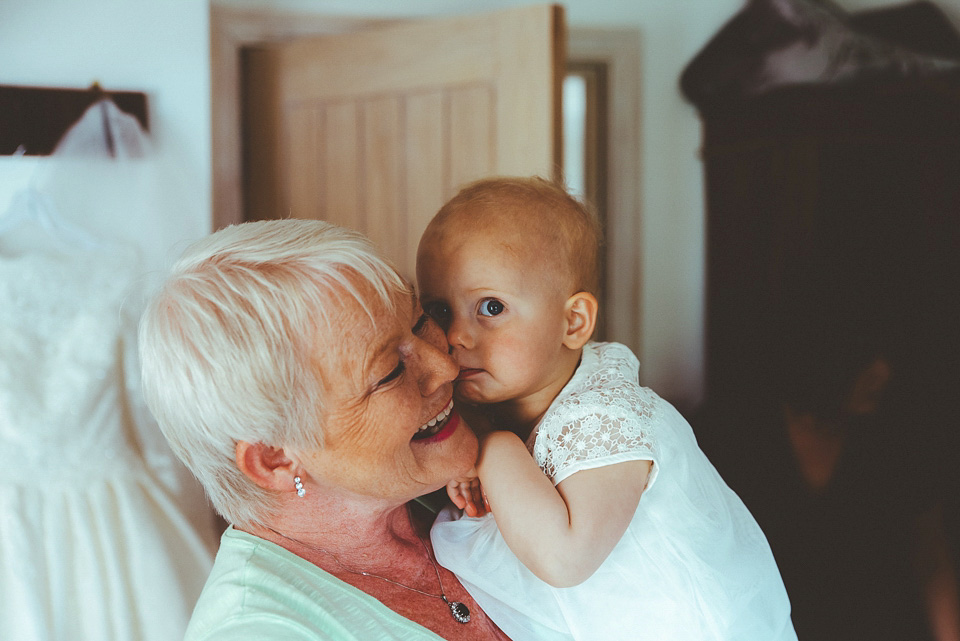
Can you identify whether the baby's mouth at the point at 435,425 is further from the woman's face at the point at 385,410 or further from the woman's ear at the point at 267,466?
the woman's ear at the point at 267,466

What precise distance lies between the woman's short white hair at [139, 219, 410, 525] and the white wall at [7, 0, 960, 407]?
64.3 inches

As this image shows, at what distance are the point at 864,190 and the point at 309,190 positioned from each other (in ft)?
7.21

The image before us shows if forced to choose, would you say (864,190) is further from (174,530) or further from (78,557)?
(78,557)

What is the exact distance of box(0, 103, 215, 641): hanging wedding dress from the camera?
1.83 m

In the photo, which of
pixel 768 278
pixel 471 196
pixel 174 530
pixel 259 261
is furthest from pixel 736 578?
pixel 768 278

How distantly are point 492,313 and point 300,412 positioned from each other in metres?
0.33

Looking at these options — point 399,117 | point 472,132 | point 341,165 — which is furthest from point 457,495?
point 341,165

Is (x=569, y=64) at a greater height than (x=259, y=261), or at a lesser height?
greater

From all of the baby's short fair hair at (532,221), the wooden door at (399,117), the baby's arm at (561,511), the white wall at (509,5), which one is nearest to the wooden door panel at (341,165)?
the wooden door at (399,117)

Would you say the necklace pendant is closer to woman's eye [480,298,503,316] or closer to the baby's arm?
the baby's arm

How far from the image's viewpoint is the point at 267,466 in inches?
38.6

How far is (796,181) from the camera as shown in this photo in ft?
9.89

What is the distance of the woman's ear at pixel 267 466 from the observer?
956 millimetres

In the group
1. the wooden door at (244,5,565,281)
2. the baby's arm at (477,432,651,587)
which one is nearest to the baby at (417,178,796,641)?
the baby's arm at (477,432,651,587)
